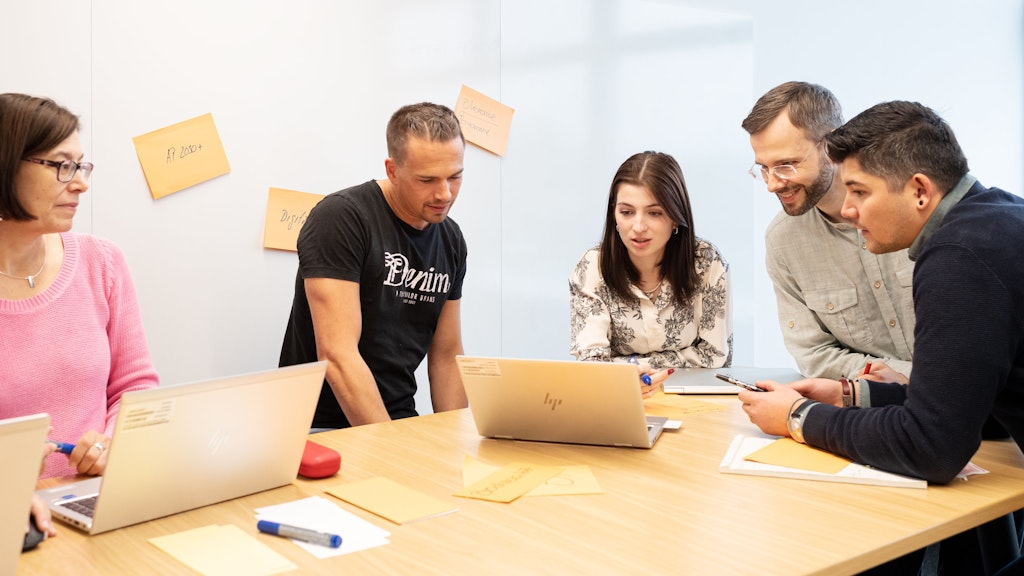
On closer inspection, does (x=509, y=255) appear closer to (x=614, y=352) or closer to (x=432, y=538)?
(x=614, y=352)

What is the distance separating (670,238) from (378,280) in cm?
85

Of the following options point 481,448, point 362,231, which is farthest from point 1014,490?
point 362,231

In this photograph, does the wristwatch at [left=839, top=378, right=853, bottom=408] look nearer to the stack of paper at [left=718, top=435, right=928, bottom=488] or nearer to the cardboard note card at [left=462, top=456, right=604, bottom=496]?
the stack of paper at [left=718, top=435, right=928, bottom=488]

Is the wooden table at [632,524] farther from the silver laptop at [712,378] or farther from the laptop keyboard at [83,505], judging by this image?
the silver laptop at [712,378]

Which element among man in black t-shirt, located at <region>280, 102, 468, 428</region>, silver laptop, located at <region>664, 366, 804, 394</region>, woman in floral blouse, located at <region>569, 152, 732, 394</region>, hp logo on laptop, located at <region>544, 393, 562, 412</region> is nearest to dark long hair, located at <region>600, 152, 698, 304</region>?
woman in floral blouse, located at <region>569, 152, 732, 394</region>

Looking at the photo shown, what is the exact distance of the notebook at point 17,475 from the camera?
0.91 m

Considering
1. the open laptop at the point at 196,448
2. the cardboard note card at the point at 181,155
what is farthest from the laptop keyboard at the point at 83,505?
the cardboard note card at the point at 181,155

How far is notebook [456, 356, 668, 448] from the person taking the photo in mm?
1499

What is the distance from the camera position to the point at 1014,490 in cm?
130

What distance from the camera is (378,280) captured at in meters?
2.25

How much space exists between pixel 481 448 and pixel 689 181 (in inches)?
87.7

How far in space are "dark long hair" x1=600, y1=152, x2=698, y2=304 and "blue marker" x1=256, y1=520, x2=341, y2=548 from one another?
1486 millimetres

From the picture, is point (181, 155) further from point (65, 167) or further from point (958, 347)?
point (958, 347)

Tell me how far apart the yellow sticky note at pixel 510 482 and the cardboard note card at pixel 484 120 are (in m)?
1.58
